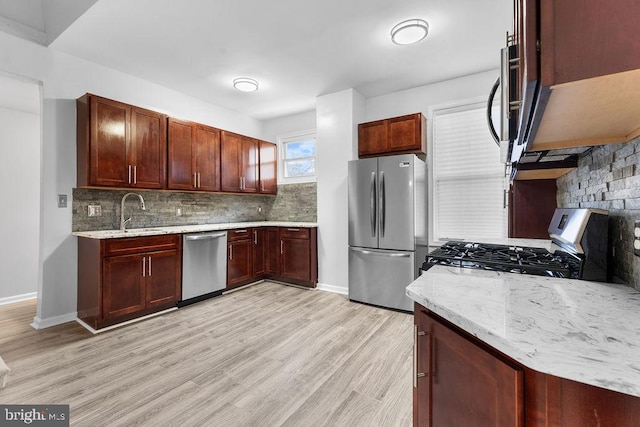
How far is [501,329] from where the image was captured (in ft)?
2.06

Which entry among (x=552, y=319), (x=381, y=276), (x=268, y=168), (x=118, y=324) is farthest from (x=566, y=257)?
(x=268, y=168)

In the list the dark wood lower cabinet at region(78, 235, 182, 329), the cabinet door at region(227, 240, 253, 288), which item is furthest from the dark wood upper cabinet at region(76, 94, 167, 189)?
the cabinet door at region(227, 240, 253, 288)

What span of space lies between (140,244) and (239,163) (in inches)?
76.5

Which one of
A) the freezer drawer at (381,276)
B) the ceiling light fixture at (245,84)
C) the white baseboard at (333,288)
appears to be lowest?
the white baseboard at (333,288)

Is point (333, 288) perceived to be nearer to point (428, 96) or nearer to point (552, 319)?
point (428, 96)

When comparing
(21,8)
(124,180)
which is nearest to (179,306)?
(124,180)

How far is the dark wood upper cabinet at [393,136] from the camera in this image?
11.4 ft

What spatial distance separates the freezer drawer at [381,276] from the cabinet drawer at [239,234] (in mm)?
1597

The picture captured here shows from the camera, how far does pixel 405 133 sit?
139 inches

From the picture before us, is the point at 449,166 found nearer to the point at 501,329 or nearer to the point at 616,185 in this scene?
the point at 616,185

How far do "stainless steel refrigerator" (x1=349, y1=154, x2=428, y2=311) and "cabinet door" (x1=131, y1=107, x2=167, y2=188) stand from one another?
235cm

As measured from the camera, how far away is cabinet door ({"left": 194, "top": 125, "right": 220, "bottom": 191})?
12.5ft

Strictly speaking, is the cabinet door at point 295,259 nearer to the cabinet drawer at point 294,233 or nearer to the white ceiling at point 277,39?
the cabinet drawer at point 294,233

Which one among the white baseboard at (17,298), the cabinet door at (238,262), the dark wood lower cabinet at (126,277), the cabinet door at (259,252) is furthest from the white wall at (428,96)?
the white baseboard at (17,298)
